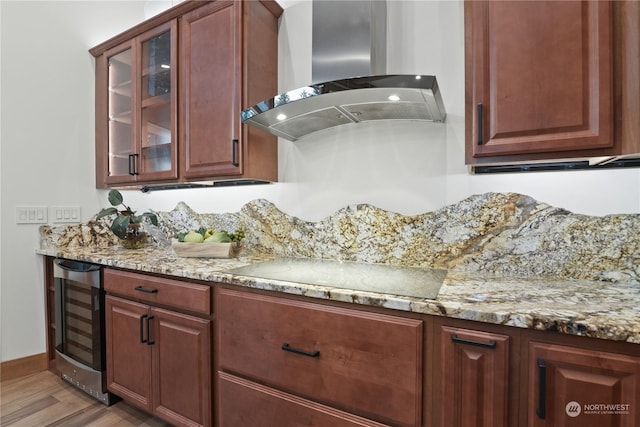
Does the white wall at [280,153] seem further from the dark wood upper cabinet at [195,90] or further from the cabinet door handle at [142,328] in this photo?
the cabinet door handle at [142,328]

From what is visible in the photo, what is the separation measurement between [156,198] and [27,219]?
870mm

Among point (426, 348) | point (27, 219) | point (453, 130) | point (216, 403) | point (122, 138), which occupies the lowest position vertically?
point (216, 403)

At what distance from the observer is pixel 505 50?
3.60 ft

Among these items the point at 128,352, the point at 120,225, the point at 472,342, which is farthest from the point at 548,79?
the point at 120,225

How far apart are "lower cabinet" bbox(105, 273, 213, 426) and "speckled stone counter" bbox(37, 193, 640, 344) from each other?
24 centimetres

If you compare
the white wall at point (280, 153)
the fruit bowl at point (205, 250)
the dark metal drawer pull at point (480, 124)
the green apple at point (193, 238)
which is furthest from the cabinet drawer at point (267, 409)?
the dark metal drawer pull at point (480, 124)

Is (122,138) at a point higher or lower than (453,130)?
higher

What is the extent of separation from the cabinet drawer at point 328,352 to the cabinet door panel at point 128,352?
1.92 ft

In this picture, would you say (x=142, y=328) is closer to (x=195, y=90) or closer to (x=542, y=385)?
Answer: (x=195, y=90)

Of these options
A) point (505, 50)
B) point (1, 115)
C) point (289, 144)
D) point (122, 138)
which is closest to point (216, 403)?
point (289, 144)

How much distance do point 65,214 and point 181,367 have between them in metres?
1.84

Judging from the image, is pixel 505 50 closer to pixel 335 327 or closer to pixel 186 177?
pixel 335 327

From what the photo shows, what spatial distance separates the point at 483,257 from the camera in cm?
143

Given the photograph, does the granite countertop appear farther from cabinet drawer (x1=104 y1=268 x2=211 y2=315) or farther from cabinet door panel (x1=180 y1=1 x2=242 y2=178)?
cabinet door panel (x1=180 y1=1 x2=242 y2=178)
